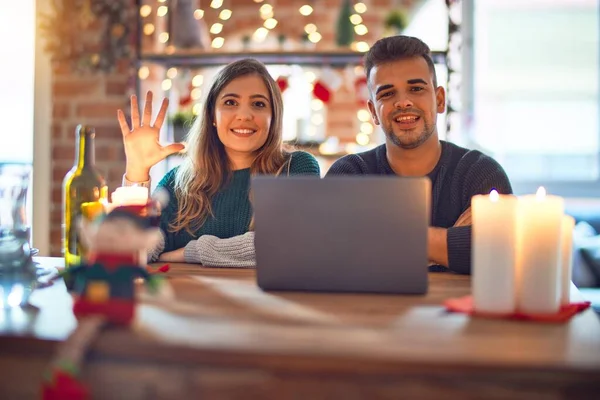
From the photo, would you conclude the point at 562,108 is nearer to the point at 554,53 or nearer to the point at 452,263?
the point at 554,53

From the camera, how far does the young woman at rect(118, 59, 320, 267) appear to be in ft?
5.89

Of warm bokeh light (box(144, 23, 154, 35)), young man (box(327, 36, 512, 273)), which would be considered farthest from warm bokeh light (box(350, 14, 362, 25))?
young man (box(327, 36, 512, 273))

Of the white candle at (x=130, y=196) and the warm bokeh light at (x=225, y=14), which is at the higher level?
the warm bokeh light at (x=225, y=14)

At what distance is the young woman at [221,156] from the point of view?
179cm

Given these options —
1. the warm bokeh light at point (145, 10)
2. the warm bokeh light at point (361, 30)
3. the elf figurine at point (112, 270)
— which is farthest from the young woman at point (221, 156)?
the warm bokeh light at point (361, 30)

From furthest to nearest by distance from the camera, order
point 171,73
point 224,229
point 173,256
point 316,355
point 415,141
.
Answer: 1. point 171,73
2. point 415,141
3. point 224,229
4. point 173,256
5. point 316,355

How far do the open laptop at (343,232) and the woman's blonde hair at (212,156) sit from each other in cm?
74

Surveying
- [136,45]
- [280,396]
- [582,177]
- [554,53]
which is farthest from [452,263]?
[554,53]

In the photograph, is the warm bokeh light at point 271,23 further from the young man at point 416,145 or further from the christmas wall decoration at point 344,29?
the young man at point 416,145

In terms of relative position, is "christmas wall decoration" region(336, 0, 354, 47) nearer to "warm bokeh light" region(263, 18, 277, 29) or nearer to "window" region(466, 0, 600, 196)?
"warm bokeh light" region(263, 18, 277, 29)

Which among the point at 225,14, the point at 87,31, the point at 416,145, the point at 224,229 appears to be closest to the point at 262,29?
the point at 225,14

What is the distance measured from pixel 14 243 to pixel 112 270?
35 cm

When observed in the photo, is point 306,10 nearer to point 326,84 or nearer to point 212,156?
point 326,84

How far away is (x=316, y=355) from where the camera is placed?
0.82 metres
